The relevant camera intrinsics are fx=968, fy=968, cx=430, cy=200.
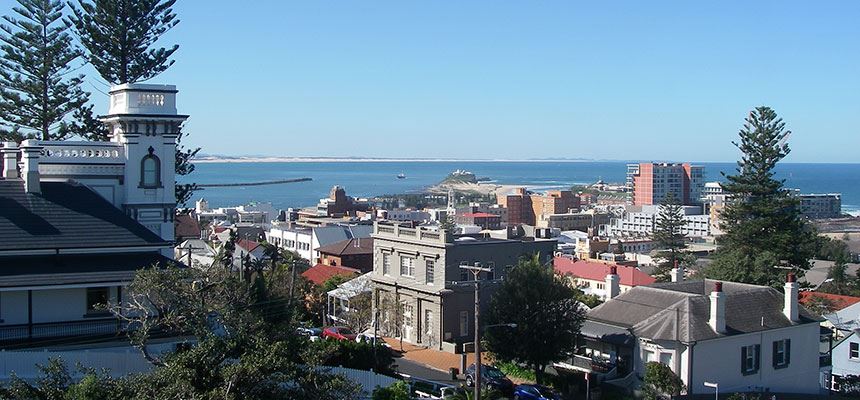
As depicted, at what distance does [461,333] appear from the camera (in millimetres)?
35344

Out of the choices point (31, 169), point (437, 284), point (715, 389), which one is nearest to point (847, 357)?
point (715, 389)

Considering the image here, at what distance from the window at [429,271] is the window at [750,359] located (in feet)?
39.1

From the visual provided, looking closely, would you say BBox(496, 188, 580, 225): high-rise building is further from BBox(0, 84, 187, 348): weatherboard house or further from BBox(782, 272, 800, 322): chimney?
BBox(0, 84, 187, 348): weatherboard house

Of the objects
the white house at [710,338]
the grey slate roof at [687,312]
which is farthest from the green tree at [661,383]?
the grey slate roof at [687,312]

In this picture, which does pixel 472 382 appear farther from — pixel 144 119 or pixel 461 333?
pixel 144 119

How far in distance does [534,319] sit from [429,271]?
8103 millimetres

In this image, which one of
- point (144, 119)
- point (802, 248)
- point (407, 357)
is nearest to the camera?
point (144, 119)

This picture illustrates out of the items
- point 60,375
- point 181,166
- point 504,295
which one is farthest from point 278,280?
point 60,375

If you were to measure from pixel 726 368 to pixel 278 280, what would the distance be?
17674mm

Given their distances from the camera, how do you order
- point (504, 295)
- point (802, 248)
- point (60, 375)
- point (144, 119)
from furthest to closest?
point (802, 248), point (504, 295), point (144, 119), point (60, 375)

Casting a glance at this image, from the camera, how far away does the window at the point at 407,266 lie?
120 ft

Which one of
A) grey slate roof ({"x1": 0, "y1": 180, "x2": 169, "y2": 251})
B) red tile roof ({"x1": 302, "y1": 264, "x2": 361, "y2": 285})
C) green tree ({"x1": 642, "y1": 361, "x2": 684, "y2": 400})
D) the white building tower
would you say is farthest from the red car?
green tree ({"x1": 642, "y1": 361, "x2": 684, "y2": 400})

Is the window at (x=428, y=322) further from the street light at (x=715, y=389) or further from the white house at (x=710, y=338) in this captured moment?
the street light at (x=715, y=389)

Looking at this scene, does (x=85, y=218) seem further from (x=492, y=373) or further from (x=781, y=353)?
(x=781, y=353)
